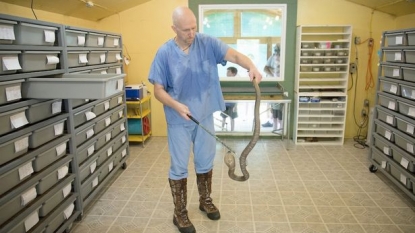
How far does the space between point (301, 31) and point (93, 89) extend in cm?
312

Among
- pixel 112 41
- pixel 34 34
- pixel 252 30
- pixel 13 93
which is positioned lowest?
pixel 13 93

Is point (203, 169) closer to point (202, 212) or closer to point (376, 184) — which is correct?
point (202, 212)

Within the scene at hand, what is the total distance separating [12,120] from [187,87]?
3.31 ft

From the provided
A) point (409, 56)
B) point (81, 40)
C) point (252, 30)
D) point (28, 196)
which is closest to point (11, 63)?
point (28, 196)

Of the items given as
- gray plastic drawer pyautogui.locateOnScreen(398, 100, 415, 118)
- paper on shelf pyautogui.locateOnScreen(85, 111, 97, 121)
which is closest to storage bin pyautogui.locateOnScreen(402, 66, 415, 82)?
gray plastic drawer pyautogui.locateOnScreen(398, 100, 415, 118)

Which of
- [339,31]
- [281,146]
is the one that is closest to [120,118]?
[281,146]

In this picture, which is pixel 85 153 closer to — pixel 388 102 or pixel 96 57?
pixel 96 57

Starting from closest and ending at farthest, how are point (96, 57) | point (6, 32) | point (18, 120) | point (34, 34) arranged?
point (6, 32)
point (18, 120)
point (34, 34)
point (96, 57)

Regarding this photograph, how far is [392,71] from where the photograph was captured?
2.66 m

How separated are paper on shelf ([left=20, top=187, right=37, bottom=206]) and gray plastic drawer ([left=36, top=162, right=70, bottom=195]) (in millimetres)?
55

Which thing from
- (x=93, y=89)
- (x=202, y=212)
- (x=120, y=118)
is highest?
(x=93, y=89)

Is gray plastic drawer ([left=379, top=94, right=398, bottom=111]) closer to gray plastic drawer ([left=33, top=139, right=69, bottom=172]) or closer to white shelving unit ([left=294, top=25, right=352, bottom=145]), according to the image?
white shelving unit ([left=294, top=25, right=352, bottom=145])

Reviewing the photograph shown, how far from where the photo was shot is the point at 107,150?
2738mm

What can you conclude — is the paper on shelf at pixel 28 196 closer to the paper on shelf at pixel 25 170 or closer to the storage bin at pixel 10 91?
the paper on shelf at pixel 25 170
